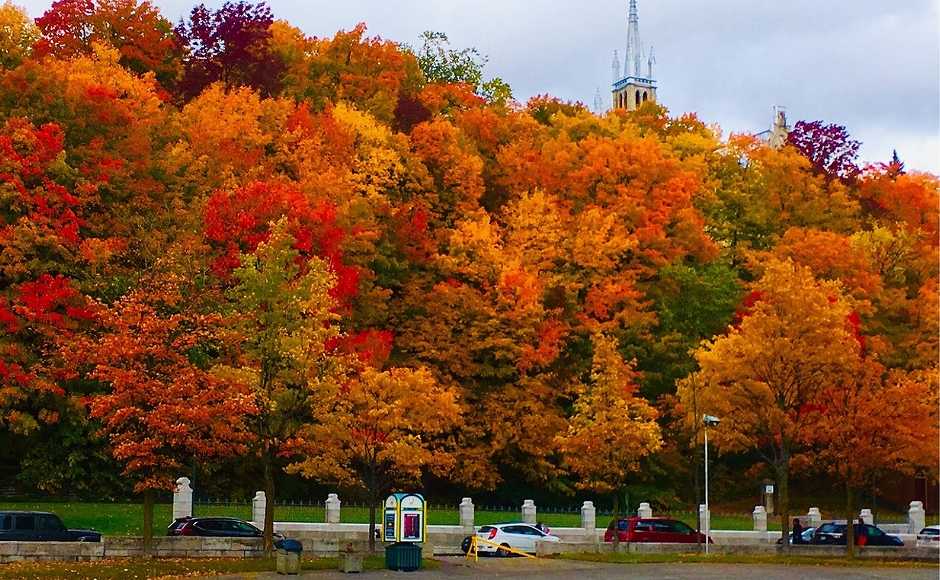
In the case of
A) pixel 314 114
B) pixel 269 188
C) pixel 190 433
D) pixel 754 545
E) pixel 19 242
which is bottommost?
pixel 754 545

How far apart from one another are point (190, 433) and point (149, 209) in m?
20.4

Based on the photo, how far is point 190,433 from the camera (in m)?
37.7

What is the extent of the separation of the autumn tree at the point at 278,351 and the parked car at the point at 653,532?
13.1 metres

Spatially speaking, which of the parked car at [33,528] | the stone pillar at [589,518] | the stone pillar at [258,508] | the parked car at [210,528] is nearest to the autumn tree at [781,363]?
the stone pillar at [589,518]

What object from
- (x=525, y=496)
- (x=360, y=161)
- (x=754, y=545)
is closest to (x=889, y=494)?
(x=525, y=496)

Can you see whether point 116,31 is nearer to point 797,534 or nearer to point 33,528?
point 33,528

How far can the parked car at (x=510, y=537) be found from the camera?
44438mm

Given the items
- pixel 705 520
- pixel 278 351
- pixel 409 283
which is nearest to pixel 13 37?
pixel 409 283

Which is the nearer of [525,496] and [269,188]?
[269,188]

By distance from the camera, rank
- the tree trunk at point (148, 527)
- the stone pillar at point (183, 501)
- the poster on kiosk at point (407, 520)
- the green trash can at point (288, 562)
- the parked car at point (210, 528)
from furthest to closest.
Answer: the stone pillar at point (183, 501), the parked car at point (210, 528), the tree trunk at point (148, 527), the poster on kiosk at point (407, 520), the green trash can at point (288, 562)

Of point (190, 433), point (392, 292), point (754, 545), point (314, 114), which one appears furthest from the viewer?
point (314, 114)

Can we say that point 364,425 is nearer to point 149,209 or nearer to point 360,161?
point 149,209

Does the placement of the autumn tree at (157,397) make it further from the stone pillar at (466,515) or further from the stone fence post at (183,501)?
the stone pillar at (466,515)

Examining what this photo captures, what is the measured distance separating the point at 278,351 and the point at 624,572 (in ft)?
39.9
